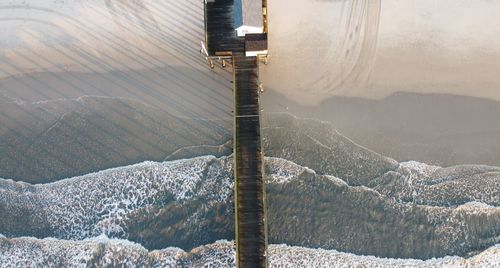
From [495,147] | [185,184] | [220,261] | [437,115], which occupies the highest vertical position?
[437,115]

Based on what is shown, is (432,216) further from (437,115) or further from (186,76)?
(186,76)

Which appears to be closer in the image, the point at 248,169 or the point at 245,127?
the point at 248,169

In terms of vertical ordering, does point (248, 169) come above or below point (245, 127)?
below

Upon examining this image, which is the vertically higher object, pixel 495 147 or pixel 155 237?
pixel 495 147

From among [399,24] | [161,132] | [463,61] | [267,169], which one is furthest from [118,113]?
[463,61]

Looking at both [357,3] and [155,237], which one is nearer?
[155,237]

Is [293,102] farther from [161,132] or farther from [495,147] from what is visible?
[495,147]
